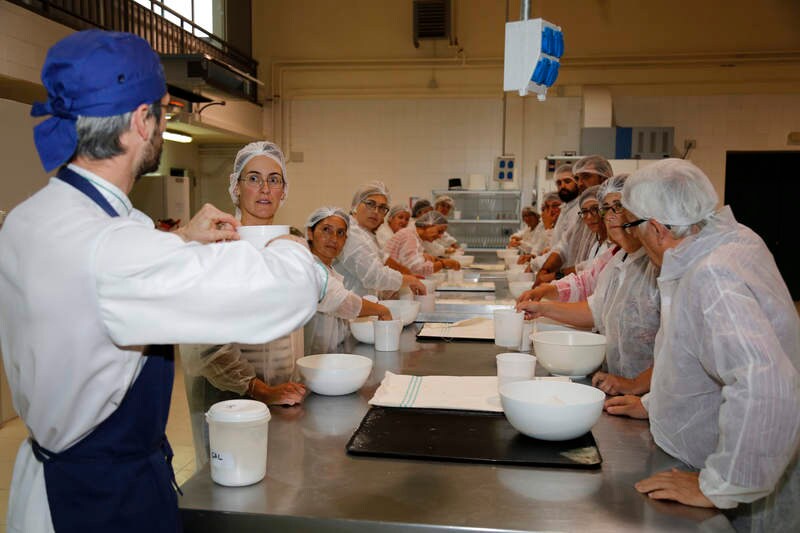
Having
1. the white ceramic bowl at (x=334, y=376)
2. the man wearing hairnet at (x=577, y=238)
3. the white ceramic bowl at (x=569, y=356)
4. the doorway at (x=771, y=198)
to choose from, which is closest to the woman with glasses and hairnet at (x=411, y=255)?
the man wearing hairnet at (x=577, y=238)

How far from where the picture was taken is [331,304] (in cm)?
249

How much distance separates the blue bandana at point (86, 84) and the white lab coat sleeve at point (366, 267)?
9.18 ft

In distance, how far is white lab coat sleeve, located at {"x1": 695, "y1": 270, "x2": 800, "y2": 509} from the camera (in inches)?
48.4

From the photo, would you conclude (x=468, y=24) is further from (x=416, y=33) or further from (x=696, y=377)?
(x=696, y=377)

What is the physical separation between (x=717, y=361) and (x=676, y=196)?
43 centimetres

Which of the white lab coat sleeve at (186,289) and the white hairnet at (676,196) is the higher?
the white hairnet at (676,196)

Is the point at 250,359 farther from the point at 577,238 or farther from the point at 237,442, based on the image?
the point at 577,238

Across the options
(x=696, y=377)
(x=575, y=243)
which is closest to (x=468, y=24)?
(x=575, y=243)

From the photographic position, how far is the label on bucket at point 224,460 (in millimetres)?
1271

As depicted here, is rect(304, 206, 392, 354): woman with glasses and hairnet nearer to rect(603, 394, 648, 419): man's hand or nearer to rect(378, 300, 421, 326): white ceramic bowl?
rect(378, 300, 421, 326): white ceramic bowl

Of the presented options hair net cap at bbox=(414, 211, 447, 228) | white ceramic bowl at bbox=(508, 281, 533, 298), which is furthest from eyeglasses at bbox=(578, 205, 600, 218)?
hair net cap at bbox=(414, 211, 447, 228)

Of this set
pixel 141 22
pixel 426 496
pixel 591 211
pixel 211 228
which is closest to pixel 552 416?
pixel 426 496

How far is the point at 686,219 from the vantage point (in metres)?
1.55

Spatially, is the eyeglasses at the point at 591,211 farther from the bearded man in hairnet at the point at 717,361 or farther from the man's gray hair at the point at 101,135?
the man's gray hair at the point at 101,135
